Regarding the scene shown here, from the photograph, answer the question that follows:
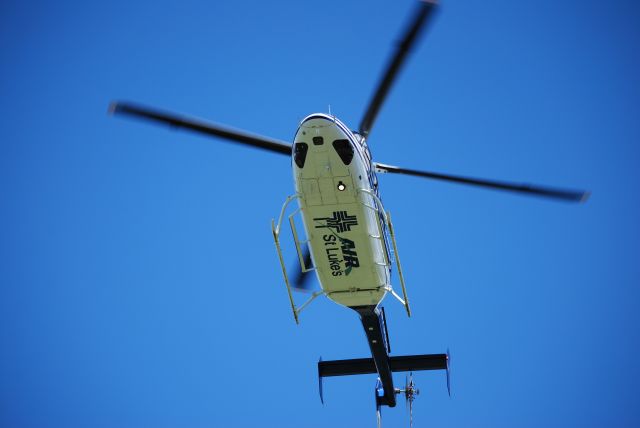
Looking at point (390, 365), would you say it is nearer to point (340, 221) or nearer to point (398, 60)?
point (340, 221)

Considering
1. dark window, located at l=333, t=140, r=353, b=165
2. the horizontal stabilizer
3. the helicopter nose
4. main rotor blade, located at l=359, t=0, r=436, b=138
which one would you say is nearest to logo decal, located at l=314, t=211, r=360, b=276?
dark window, located at l=333, t=140, r=353, b=165

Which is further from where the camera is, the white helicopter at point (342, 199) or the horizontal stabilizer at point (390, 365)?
the horizontal stabilizer at point (390, 365)

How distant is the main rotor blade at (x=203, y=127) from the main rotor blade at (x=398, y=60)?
58.1 inches

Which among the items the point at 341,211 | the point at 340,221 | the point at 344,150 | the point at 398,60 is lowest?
the point at 340,221

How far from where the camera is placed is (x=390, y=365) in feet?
50.5

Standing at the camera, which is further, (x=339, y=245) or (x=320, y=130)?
(x=339, y=245)

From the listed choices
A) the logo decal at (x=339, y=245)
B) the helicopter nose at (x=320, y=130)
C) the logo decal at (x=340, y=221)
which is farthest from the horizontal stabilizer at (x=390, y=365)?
the helicopter nose at (x=320, y=130)

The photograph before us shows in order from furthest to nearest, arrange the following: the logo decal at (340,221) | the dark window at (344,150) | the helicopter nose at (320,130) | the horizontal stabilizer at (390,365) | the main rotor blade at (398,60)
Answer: the horizontal stabilizer at (390,365)
the logo decal at (340,221)
the dark window at (344,150)
the helicopter nose at (320,130)
the main rotor blade at (398,60)

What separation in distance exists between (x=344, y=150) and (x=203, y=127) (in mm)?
2162

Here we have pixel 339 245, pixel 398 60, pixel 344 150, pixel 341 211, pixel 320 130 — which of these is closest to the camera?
pixel 398 60

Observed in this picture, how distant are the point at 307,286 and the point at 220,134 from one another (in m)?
3.16

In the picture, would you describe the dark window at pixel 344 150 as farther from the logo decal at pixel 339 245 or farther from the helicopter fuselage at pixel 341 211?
the logo decal at pixel 339 245

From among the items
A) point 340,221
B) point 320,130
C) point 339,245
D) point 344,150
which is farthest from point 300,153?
point 339,245

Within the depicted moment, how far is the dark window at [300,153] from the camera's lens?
11.7 meters
